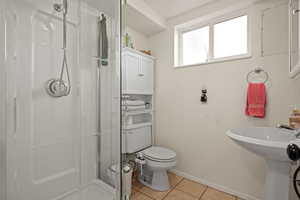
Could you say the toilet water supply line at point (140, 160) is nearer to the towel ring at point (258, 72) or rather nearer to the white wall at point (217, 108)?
the white wall at point (217, 108)

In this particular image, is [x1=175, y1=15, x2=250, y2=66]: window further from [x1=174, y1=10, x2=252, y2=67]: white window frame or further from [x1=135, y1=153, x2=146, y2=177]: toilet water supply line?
[x1=135, y1=153, x2=146, y2=177]: toilet water supply line

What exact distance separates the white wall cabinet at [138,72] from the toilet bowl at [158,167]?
0.86 metres

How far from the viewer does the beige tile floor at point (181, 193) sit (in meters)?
1.49

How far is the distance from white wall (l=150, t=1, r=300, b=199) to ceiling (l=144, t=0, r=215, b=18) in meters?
0.09

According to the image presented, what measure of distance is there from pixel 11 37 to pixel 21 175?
37.5 inches

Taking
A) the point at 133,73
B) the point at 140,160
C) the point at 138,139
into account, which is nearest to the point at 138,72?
the point at 133,73

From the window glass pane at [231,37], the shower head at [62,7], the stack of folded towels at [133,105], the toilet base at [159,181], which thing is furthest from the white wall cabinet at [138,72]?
the toilet base at [159,181]

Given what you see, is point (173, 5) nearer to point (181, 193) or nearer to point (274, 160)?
point (274, 160)

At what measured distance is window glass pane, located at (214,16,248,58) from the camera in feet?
5.27

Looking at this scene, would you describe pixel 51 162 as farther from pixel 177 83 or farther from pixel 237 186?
pixel 237 186

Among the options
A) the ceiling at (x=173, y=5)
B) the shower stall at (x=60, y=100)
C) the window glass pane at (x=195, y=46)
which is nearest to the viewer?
the shower stall at (x=60, y=100)

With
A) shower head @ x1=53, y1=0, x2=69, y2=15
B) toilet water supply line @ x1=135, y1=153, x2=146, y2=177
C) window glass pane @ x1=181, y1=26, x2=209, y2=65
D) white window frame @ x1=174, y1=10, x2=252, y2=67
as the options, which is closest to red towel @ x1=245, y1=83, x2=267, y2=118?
white window frame @ x1=174, y1=10, x2=252, y2=67

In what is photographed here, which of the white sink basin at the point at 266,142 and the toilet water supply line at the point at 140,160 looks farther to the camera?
the toilet water supply line at the point at 140,160

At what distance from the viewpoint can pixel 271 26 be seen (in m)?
1.38
